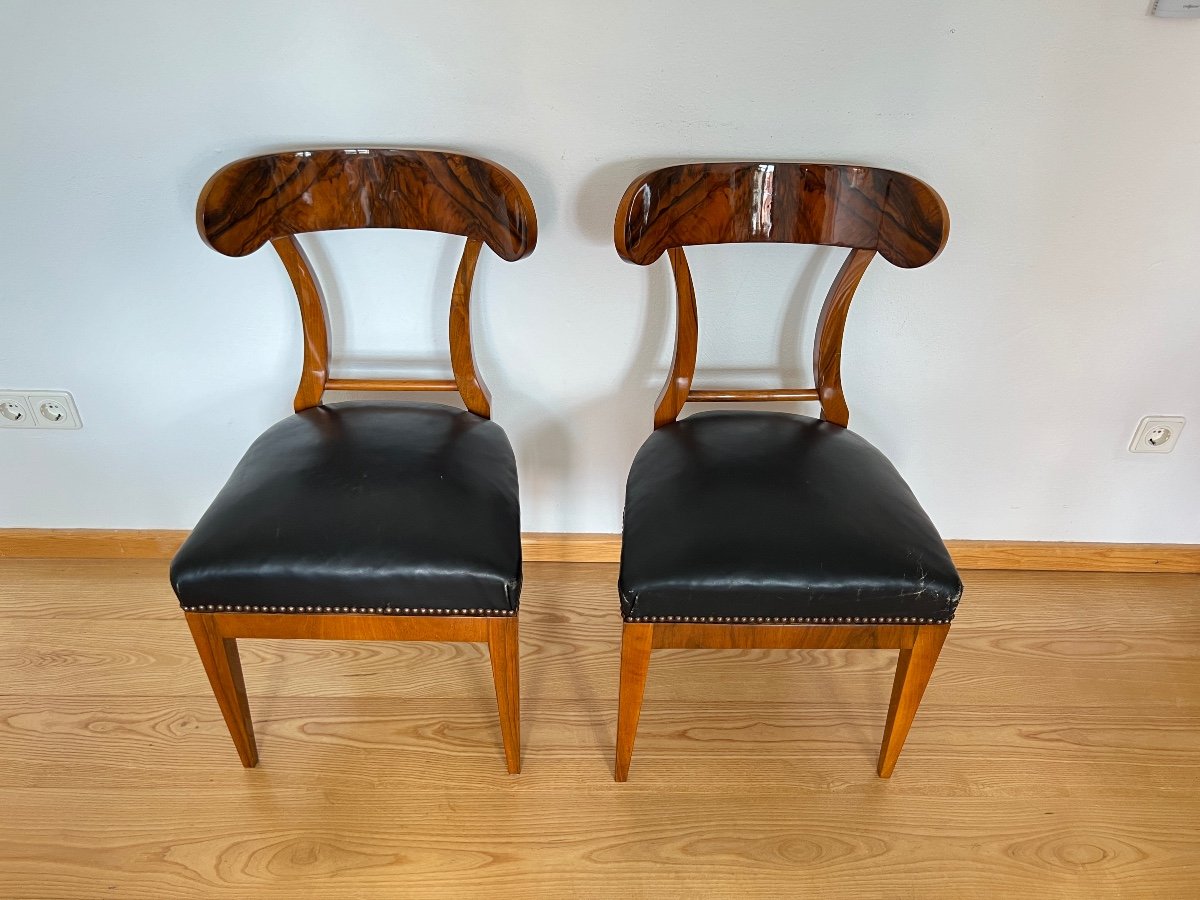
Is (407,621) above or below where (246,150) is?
below

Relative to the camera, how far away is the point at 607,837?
49.1 inches

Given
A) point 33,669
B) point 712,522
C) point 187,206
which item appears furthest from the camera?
point 33,669

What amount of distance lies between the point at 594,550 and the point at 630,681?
0.57 m

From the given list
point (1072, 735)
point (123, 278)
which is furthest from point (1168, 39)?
point (123, 278)

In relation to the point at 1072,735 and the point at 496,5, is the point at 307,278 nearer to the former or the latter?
the point at 496,5

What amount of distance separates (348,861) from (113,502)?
948 millimetres

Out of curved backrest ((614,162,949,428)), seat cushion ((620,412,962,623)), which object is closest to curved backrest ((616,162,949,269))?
curved backrest ((614,162,949,428))

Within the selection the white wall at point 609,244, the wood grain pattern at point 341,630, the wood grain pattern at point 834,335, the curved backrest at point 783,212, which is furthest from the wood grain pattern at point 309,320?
the wood grain pattern at point 834,335

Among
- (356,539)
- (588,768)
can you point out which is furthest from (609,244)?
(588,768)

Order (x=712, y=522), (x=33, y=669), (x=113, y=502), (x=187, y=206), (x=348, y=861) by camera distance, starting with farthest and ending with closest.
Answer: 1. (x=113, y=502)
2. (x=33, y=669)
3. (x=187, y=206)
4. (x=348, y=861)
5. (x=712, y=522)

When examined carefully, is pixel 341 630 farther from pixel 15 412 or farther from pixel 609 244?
pixel 15 412

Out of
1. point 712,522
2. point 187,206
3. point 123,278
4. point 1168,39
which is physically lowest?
point 712,522

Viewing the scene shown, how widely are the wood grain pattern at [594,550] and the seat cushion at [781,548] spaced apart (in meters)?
0.56

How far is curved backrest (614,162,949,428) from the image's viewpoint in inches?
47.0
